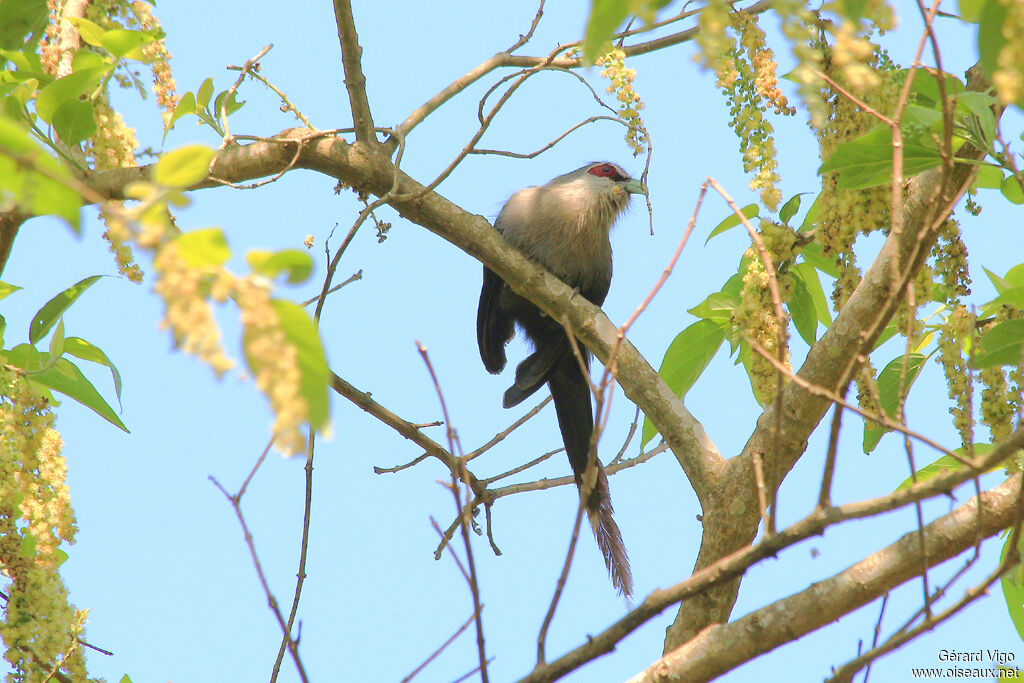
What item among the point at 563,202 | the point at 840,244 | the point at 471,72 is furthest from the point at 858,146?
the point at 563,202

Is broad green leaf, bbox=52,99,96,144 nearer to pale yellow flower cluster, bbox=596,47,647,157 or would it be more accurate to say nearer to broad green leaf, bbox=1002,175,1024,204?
pale yellow flower cluster, bbox=596,47,647,157

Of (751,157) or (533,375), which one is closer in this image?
(751,157)

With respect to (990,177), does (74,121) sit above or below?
below

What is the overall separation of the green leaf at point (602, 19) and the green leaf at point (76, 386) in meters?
2.18

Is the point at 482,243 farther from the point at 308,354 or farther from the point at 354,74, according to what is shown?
the point at 308,354

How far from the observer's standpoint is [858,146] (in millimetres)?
1772

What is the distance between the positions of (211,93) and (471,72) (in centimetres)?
112

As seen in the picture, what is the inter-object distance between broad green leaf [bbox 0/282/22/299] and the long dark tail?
2.05 metres

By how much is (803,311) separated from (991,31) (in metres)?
1.86

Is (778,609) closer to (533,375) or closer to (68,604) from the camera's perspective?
(68,604)

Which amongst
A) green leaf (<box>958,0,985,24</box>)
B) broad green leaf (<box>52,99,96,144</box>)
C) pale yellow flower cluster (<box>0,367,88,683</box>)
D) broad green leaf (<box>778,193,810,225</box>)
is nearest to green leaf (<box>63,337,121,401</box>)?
pale yellow flower cluster (<box>0,367,88,683</box>)

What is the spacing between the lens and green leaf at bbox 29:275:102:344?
256 centimetres

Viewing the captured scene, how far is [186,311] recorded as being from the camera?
2.71 ft

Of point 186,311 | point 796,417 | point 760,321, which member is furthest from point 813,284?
point 186,311
